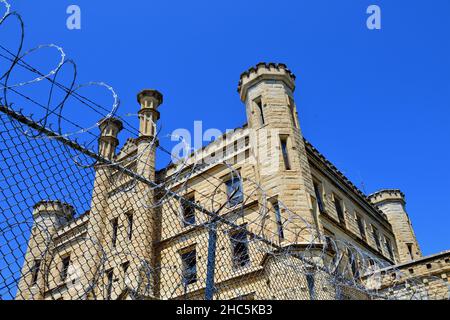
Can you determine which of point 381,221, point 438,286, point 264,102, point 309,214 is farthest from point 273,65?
point 381,221

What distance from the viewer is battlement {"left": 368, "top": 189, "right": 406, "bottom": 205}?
106ft

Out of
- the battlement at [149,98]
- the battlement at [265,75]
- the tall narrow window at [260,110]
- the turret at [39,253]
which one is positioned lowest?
the turret at [39,253]

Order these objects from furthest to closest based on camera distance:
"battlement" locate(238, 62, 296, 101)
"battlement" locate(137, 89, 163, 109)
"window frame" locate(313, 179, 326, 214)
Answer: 1. "battlement" locate(137, 89, 163, 109)
2. "battlement" locate(238, 62, 296, 101)
3. "window frame" locate(313, 179, 326, 214)

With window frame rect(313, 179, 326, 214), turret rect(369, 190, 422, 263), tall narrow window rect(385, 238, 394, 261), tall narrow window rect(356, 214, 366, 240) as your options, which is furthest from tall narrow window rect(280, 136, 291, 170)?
turret rect(369, 190, 422, 263)

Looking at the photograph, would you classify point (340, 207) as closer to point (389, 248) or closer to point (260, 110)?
point (260, 110)

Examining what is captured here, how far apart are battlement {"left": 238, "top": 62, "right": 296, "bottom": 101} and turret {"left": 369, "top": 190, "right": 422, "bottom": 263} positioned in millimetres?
15873

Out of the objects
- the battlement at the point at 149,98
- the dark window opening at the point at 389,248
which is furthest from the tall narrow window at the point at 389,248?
the battlement at the point at 149,98

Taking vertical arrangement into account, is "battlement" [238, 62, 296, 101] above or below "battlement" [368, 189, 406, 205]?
above

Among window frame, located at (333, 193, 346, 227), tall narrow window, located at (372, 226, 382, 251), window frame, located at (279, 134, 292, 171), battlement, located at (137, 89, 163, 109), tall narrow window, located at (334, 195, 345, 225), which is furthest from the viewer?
tall narrow window, located at (372, 226, 382, 251)

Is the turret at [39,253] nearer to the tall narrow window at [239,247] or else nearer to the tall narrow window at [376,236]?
the tall narrow window at [239,247]

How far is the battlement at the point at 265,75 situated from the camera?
21031mm

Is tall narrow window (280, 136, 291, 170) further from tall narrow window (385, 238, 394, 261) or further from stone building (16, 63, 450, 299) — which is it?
tall narrow window (385, 238, 394, 261)
